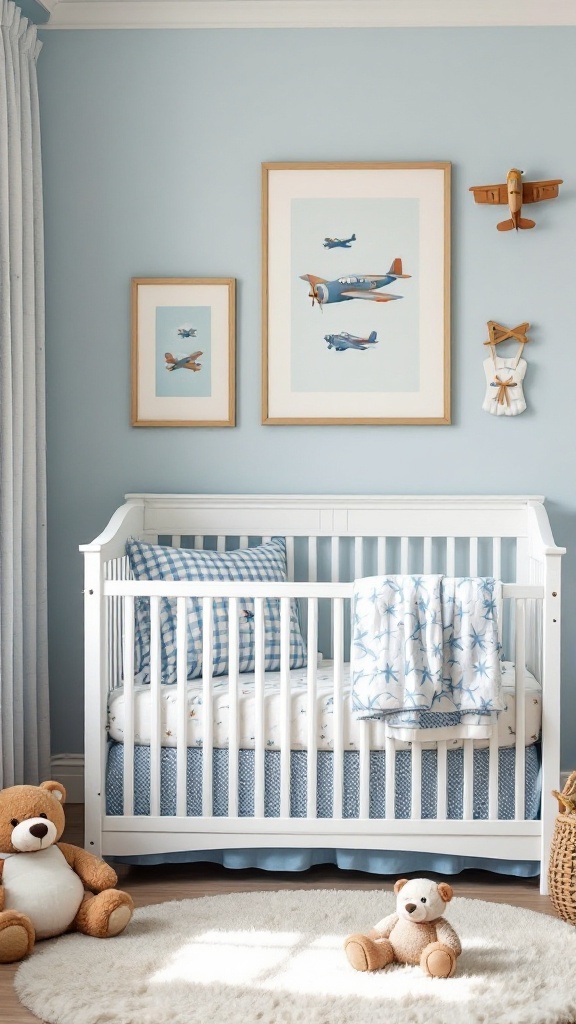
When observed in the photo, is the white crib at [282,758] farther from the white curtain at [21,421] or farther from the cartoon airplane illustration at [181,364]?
the cartoon airplane illustration at [181,364]

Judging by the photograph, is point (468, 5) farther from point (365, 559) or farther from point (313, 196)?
point (365, 559)

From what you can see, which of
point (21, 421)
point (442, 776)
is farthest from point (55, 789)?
point (21, 421)

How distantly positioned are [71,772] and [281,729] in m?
0.97

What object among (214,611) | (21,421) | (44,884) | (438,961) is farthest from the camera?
(21,421)

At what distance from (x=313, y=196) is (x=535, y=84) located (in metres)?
0.71

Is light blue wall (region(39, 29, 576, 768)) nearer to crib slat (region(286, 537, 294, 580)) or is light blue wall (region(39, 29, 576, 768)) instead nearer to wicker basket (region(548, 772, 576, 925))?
crib slat (region(286, 537, 294, 580))

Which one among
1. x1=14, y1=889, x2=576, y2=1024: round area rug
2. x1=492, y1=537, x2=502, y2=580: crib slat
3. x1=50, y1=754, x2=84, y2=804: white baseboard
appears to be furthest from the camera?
x1=50, y1=754, x2=84, y2=804: white baseboard

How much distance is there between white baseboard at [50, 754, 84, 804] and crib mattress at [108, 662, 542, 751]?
2.24ft

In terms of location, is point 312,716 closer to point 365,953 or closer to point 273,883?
point 273,883

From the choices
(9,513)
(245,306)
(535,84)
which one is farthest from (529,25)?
(9,513)

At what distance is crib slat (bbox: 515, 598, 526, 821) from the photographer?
2.20 m

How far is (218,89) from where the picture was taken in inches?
112

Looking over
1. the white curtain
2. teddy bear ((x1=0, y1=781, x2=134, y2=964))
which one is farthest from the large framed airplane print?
teddy bear ((x1=0, y1=781, x2=134, y2=964))

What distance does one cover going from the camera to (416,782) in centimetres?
222
